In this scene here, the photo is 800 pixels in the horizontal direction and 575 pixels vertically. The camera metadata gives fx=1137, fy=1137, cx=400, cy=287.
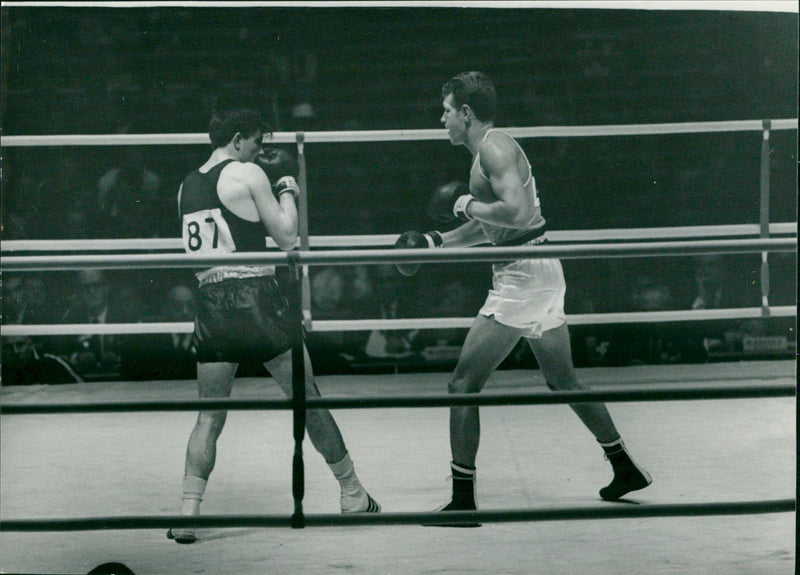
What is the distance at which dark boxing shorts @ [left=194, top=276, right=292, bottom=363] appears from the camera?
105 inches

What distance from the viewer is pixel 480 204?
2.82 meters

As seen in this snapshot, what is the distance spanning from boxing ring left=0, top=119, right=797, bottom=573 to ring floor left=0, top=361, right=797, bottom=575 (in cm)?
2

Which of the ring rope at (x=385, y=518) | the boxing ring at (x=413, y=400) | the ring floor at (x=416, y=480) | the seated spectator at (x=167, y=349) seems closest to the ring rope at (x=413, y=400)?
the boxing ring at (x=413, y=400)

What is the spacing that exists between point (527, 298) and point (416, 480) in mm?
780

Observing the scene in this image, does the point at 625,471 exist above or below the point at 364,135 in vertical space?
below

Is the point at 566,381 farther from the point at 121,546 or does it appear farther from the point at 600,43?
the point at 600,43

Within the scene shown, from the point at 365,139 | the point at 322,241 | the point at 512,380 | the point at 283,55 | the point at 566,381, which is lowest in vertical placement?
the point at 512,380

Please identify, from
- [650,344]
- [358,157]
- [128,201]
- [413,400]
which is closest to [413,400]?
[413,400]

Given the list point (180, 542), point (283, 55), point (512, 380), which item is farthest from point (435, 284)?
point (180, 542)

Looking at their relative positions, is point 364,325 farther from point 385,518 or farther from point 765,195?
point 385,518

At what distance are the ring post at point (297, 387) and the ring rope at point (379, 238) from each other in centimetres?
255

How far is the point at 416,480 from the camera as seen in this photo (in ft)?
10.9

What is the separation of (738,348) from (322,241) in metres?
2.06

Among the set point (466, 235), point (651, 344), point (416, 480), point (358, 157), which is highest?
point (358, 157)
